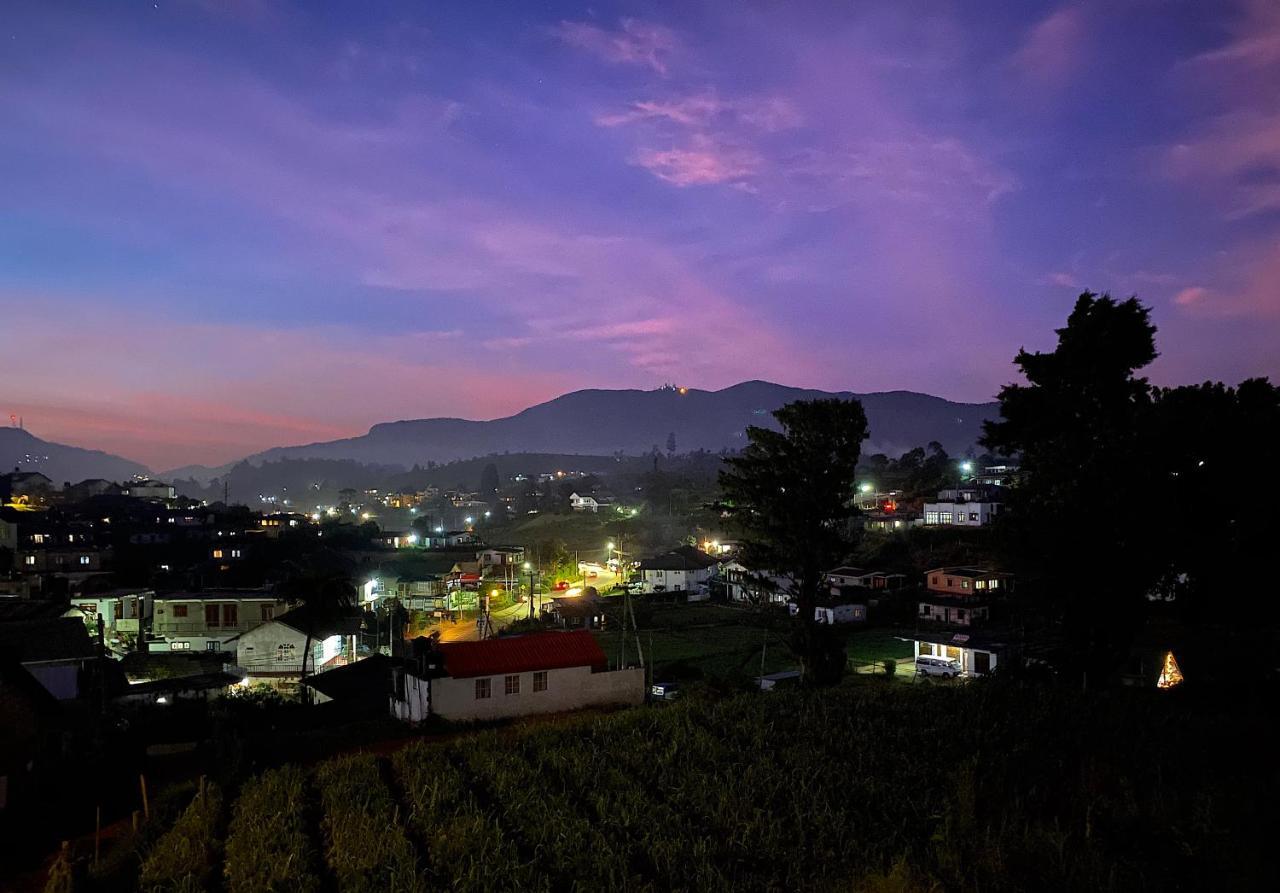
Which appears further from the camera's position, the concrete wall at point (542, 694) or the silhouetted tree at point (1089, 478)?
the concrete wall at point (542, 694)

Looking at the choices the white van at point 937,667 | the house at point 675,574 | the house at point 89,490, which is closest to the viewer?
the white van at point 937,667

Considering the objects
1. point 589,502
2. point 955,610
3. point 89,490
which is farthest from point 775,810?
point 89,490

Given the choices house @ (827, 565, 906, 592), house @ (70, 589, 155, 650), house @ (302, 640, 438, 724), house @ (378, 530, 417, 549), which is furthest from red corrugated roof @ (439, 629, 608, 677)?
house @ (378, 530, 417, 549)

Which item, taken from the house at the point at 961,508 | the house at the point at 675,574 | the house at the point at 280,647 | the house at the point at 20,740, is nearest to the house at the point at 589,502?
the house at the point at 675,574

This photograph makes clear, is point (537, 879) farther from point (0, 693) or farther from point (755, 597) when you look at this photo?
point (755, 597)

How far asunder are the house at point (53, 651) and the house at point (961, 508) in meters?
62.1

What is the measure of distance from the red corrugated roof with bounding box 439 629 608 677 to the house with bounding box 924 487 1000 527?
51.3m

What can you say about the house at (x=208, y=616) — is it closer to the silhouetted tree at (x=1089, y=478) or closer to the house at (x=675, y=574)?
the house at (x=675, y=574)

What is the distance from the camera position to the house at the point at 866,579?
5512 cm

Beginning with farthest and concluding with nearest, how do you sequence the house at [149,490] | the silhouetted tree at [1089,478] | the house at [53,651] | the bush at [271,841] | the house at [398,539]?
the house at [149,490], the house at [398,539], the house at [53,651], the silhouetted tree at [1089,478], the bush at [271,841]

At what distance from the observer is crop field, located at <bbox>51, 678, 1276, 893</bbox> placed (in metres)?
9.46

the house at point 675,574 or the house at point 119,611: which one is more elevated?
the house at point 119,611

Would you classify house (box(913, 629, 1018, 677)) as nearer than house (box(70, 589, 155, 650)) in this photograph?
Yes

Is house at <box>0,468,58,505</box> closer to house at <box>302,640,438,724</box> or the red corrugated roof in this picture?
house at <box>302,640,438,724</box>
